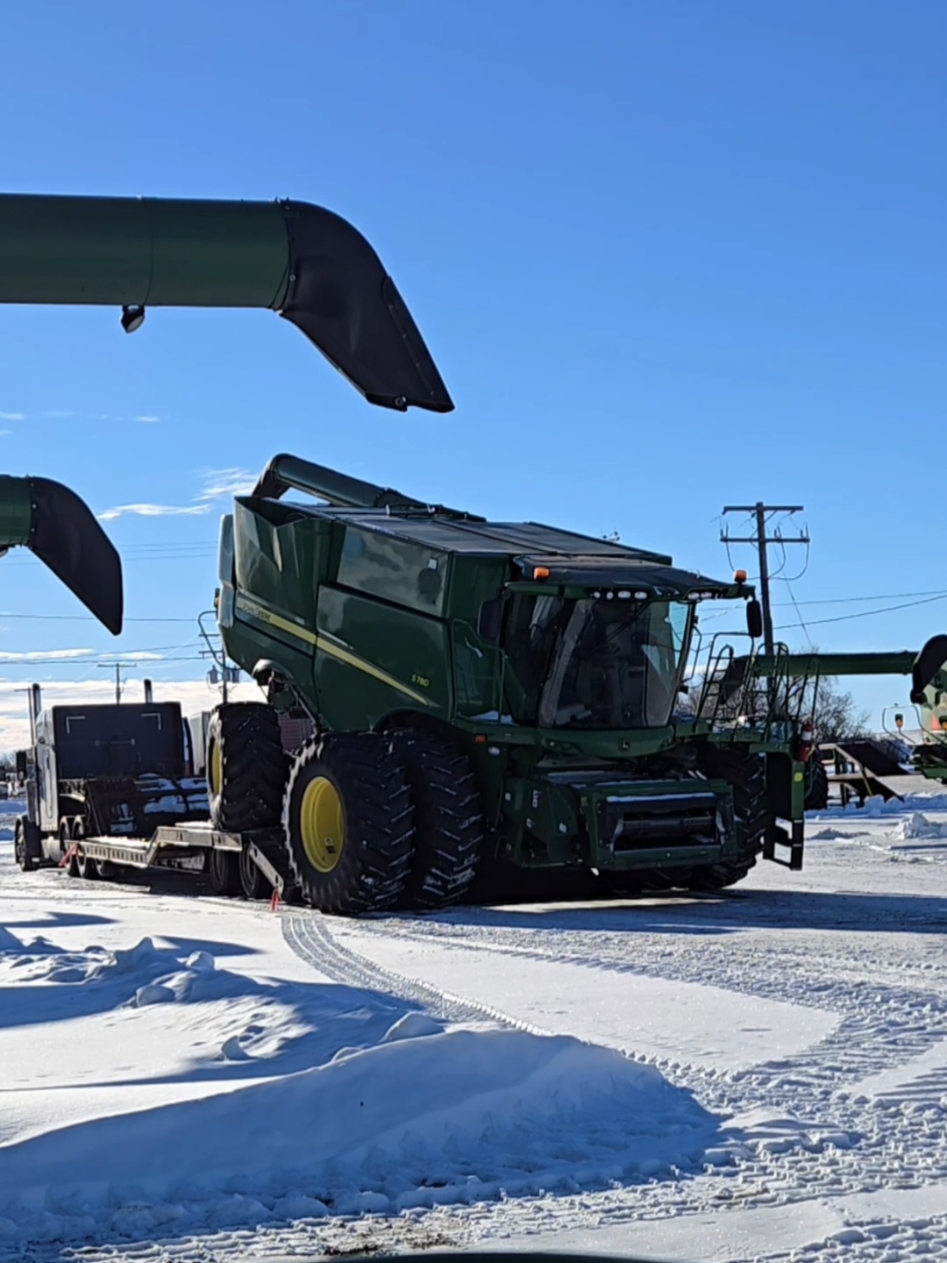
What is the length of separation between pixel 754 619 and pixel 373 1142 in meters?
10.0

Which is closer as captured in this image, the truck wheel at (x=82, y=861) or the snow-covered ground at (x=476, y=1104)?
the snow-covered ground at (x=476, y=1104)

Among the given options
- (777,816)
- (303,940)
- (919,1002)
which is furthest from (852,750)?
(919,1002)

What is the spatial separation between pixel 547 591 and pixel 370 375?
9.11 m

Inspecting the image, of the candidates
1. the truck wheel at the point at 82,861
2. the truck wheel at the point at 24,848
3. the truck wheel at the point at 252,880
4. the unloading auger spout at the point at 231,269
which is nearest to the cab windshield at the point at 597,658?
the truck wheel at the point at 252,880

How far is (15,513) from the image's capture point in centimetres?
1339

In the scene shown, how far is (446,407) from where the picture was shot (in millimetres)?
5797

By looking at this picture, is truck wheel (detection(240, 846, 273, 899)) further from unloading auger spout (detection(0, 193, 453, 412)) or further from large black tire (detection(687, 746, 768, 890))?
unloading auger spout (detection(0, 193, 453, 412))

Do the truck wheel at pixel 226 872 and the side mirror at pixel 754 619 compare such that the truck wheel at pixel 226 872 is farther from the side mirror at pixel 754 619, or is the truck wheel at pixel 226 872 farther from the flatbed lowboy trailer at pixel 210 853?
the side mirror at pixel 754 619

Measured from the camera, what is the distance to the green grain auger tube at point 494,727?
14.6m

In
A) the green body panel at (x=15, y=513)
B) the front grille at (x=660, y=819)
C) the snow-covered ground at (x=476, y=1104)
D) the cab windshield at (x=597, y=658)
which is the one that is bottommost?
the snow-covered ground at (x=476, y=1104)

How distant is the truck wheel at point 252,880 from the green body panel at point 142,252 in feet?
38.6

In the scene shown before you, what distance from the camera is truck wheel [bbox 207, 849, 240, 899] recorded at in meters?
17.8

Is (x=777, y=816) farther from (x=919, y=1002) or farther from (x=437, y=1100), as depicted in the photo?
(x=437, y=1100)

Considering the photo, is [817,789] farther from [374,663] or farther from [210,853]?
[374,663]
